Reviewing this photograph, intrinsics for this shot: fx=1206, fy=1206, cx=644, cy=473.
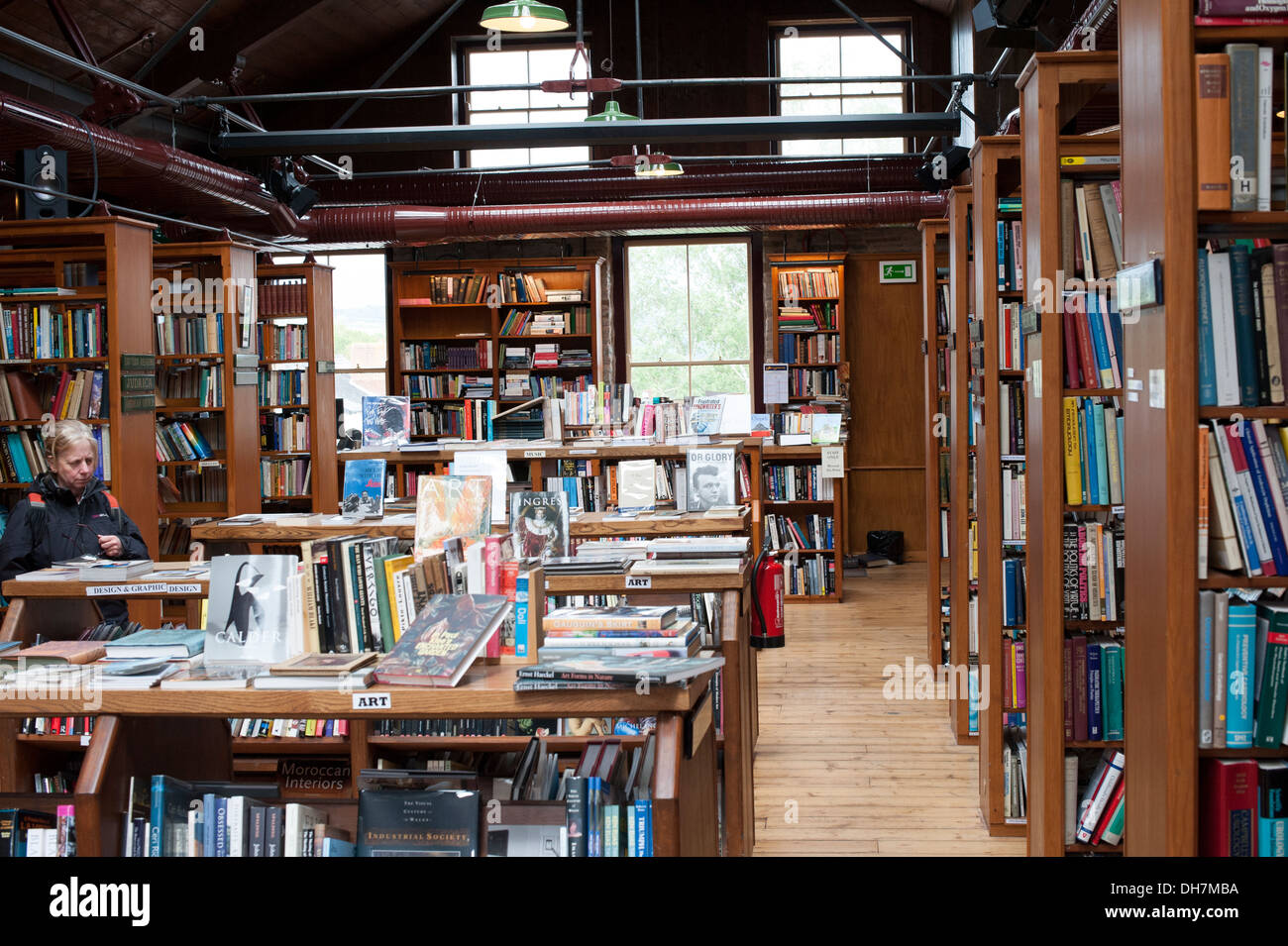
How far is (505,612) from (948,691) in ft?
13.5

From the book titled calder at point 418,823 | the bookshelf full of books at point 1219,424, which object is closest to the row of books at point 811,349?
the bookshelf full of books at point 1219,424

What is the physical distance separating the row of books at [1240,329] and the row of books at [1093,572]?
4.25 ft

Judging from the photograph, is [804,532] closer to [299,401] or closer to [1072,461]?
[299,401]

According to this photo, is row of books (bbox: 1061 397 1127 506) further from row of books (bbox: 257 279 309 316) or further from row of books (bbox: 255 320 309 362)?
row of books (bbox: 257 279 309 316)

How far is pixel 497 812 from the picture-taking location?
2.69 m

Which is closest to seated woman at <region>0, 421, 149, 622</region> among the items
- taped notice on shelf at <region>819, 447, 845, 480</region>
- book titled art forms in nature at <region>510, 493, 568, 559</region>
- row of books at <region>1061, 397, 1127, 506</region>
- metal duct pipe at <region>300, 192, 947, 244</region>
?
book titled art forms in nature at <region>510, 493, 568, 559</region>

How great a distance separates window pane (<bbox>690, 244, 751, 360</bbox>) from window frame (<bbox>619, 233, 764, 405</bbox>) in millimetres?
41

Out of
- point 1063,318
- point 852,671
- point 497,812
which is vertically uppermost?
point 1063,318

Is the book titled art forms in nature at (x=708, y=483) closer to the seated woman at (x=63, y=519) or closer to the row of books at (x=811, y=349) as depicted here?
the seated woman at (x=63, y=519)

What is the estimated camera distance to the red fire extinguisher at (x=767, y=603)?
725 cm

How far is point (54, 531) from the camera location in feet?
16.3

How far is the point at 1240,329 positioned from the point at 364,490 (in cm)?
392
